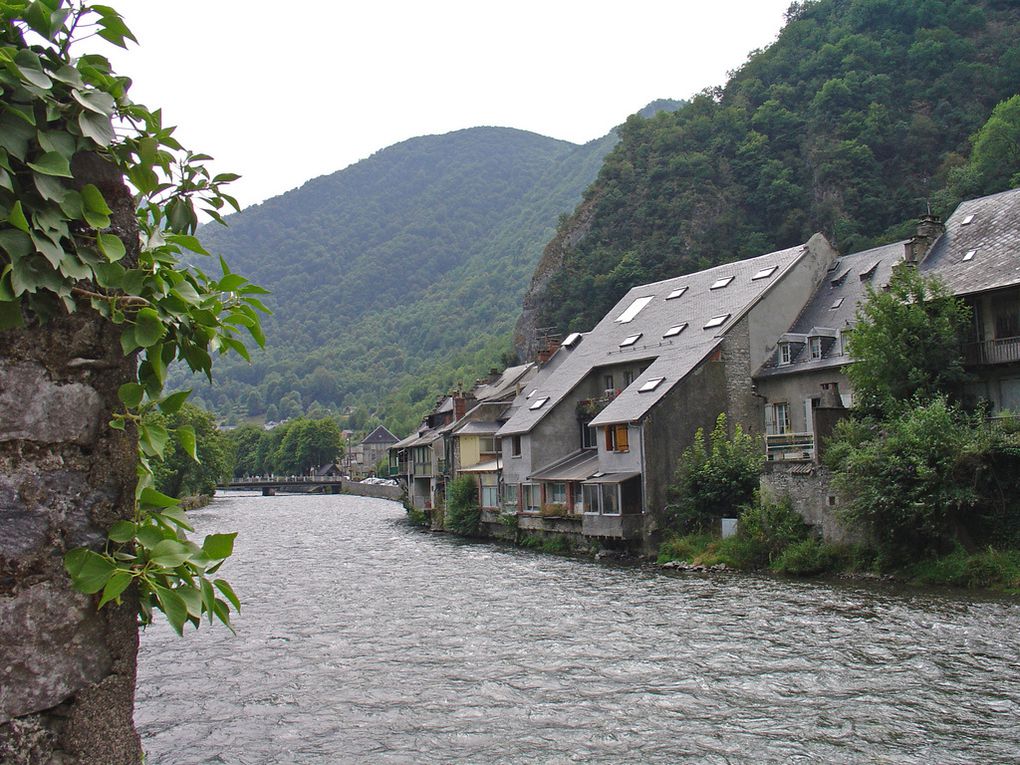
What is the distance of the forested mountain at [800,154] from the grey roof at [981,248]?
4578 centimetres

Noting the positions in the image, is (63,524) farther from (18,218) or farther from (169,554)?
(18,218)

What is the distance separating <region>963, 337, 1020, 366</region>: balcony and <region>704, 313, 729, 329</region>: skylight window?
1210 cm

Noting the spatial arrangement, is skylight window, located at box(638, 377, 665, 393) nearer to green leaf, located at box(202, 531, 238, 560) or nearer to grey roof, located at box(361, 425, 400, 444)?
green leaf, located at box(202, 531, 238, 560)

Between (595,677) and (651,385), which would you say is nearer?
(595,677)

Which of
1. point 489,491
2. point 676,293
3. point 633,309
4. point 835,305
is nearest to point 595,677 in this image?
point 835,305

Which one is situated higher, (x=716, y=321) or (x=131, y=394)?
(x=716, y=321)

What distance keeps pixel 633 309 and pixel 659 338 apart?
695 centimetres

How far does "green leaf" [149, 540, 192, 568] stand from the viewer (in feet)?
11.6

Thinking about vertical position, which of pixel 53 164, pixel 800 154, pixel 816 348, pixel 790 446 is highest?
pixel 800 154

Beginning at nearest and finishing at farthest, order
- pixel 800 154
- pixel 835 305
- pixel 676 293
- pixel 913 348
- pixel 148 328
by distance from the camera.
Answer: pixel 148 328 < pixel 913 348 < pixel 835 305 < pixel 676 293 < pixel 800 154

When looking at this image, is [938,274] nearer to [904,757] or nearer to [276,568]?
[904,757]

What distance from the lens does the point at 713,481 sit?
36.9 meters

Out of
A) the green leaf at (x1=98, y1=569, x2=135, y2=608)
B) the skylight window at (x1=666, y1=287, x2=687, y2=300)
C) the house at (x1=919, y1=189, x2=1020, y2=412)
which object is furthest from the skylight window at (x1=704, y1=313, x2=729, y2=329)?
the green leaf at (x1=98, y1=569, x2=135, y2=608)

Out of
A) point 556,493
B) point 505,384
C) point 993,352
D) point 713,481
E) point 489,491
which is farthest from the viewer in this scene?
point 505,384
